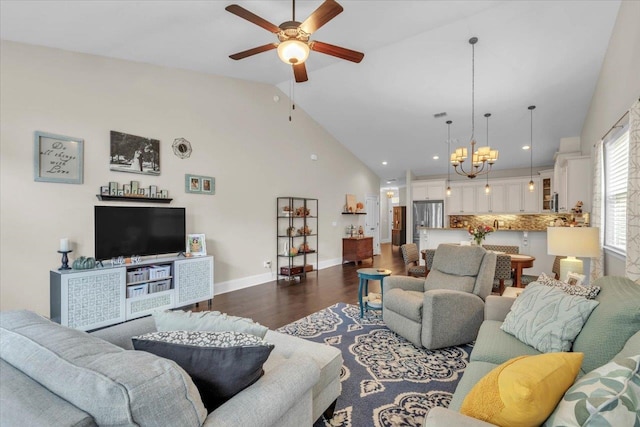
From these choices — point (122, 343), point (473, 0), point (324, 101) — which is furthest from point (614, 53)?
point (122, 343)

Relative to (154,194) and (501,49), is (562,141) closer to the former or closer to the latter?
(501,49)

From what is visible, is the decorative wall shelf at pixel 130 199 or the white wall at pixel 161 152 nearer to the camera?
the white wall at pixel 161 152

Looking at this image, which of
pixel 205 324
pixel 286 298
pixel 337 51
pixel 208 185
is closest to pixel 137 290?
pixel 208 185

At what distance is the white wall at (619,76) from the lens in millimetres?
2762

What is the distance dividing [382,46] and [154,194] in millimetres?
3861

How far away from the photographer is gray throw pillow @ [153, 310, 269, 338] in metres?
1.43

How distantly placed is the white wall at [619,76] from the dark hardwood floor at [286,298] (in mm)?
3343

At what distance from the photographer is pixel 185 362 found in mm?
1105

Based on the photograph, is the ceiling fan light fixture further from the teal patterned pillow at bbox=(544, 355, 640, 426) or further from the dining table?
the dining table

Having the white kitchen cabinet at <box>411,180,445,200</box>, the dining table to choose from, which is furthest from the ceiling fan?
the white kitchen cabinet at <box>411,180,445,200</box>

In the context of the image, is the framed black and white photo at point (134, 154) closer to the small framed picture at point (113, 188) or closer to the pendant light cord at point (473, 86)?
the small framed picture at point (113, 188)

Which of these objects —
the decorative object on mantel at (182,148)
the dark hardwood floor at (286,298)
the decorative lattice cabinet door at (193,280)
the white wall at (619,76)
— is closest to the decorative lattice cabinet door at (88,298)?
the decorative lattice cabinet door at (193,280)

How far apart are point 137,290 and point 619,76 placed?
19.4 ft

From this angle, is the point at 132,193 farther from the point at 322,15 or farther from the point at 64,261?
the point at 322,15
